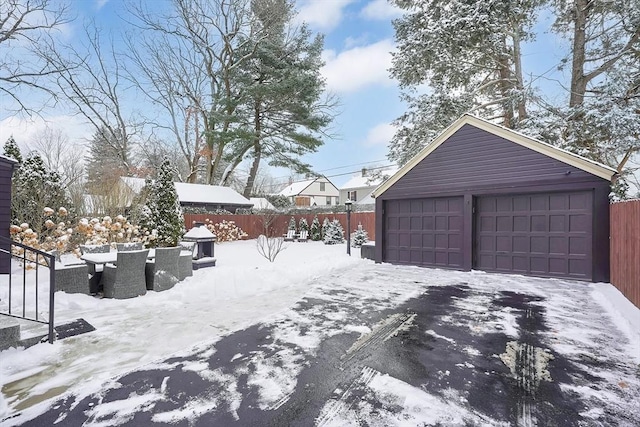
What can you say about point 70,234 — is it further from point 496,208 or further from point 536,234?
point 536,234

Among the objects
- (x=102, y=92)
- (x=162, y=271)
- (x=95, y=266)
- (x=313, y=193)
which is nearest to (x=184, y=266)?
(x=162, y=271)

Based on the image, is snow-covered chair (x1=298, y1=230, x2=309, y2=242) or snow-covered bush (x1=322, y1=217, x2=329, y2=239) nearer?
snow-covered bush (x1=322, y1=217, x2=329, y2=239)

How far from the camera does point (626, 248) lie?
17.6ft

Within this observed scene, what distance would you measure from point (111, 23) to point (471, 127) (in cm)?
1756

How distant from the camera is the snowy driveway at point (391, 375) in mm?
2266

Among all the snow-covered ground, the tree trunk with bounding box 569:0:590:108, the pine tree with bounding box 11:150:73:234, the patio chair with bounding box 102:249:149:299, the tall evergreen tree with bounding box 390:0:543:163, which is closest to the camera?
the snow-covered ground

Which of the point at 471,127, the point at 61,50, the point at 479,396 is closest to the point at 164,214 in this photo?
the point at 479,396

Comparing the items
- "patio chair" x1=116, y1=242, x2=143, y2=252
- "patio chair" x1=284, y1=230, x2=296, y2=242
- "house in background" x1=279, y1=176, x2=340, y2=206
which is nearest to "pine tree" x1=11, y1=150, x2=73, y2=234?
"patio chair" x1=116, y1=242, x2=143, y2=252

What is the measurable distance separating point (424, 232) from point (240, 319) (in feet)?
20.5

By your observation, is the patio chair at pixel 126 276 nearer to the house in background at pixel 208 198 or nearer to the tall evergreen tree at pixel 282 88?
the house in background at pixel 208 198

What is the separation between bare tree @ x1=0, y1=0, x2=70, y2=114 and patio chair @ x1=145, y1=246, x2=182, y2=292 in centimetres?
771

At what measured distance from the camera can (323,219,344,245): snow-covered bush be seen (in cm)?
1577

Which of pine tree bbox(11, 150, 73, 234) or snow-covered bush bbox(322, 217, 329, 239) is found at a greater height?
pine tree bbox(11, 150, 73, 234)

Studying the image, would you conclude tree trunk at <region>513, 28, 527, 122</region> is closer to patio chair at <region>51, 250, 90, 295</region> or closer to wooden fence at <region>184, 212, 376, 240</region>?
wooden fence at <region>184, 212, 376, 240</region>
